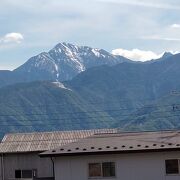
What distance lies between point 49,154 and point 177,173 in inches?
264

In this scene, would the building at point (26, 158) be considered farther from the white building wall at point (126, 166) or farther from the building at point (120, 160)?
the building at point (120, 160)

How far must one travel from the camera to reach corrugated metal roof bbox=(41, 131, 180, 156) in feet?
90.9

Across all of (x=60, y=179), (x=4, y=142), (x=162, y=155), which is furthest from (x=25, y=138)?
(x=162, y=155)

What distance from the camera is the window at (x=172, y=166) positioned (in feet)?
91.2

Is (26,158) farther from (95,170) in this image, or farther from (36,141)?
(95,170)

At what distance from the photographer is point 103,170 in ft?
93.4

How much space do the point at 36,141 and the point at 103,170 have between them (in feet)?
50.8

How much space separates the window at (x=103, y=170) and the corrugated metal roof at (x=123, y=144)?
36.3 inches

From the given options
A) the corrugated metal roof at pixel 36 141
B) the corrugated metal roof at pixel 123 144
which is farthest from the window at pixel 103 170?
the corrugated metal roof at pixel 36 141

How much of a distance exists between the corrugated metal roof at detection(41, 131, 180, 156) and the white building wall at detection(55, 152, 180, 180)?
17.5 inches

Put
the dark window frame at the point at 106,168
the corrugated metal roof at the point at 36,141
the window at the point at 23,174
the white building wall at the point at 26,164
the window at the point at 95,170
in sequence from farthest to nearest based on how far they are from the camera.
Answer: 1. the window at the point at 23,174
2. the corrugated metal roof at the point at 36,141
3. the white building wall at the point at 26,164
4. the window at the point at 95,170
5. the dark window frame at the point at 106,168

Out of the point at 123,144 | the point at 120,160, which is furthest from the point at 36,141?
the point at 120,160

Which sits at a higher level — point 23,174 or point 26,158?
point 26,158

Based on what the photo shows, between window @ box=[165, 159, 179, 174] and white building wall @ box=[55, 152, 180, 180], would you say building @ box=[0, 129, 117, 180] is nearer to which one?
white building wall @ box=[55, 152, 180, 180]
